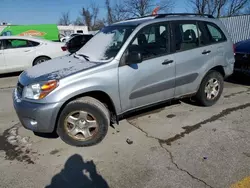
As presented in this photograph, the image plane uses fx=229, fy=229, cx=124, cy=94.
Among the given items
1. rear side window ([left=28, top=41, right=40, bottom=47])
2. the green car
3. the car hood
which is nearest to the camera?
the car hood

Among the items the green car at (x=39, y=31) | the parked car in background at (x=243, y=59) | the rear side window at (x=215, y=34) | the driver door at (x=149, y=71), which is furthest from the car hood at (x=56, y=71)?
the green car at (x=39, y=31)

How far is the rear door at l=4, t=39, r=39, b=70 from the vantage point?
335 inches

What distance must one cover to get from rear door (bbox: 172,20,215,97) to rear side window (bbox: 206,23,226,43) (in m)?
0.16

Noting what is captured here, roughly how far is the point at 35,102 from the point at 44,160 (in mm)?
813

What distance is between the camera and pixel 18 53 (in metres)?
8.61

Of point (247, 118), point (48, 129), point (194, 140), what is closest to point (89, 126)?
point (48, 129)

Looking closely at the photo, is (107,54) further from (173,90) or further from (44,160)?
(44,160)

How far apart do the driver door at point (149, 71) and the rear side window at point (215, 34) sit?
1.07 metres

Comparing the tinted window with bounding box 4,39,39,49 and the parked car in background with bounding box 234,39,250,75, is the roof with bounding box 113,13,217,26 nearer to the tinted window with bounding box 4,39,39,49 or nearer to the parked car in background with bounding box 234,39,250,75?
the parked car in background with bounding box 234,39,250,75

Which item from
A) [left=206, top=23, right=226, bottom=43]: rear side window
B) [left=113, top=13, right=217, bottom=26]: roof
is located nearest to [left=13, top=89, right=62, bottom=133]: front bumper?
[left=113, top=13, right=217, bottom=26]: roof

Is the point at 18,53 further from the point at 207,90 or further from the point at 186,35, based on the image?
the point at 207,90

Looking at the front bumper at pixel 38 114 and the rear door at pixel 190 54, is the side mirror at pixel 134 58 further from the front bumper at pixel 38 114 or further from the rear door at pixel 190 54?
the front bumper at pixel 38 114

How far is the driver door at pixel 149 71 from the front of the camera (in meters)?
3.52

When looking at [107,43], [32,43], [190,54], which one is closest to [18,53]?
[32,43]
